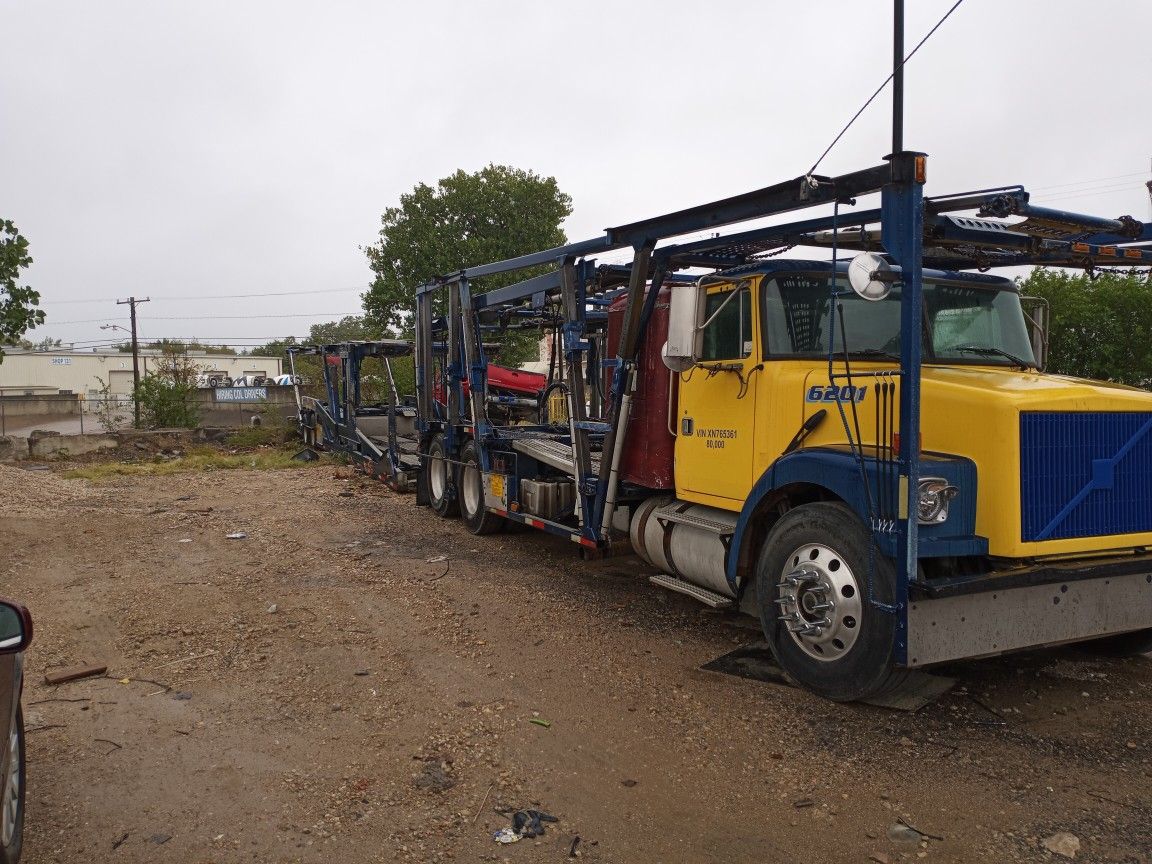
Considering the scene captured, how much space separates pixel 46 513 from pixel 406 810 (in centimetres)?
1026

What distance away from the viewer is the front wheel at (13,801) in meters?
2.84

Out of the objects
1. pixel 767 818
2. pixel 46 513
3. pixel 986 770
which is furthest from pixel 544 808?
pixel 46 513

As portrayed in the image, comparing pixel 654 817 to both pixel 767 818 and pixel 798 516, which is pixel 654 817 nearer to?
pixel 767 818

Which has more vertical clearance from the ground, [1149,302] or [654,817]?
[1149,302]

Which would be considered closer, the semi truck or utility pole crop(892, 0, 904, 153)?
the semi truck

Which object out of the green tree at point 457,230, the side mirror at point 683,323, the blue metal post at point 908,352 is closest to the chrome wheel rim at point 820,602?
the blue metal post at point 908,352

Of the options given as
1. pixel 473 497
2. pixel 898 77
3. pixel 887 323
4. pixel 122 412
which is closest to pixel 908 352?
pixel 887 323

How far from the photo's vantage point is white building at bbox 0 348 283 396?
6656 centimetres

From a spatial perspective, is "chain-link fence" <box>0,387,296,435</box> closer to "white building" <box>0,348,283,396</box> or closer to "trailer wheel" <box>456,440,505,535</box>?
"trailer wheel" <box>456,440,505,535</box>

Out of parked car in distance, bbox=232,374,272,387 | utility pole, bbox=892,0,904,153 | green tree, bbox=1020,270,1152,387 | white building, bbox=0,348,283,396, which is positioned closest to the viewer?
utility pole, bbox=892,0,904,153

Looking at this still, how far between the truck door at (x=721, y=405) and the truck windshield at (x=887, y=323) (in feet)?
0.66

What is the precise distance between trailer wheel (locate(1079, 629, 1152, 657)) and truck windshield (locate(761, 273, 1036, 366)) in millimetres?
1841

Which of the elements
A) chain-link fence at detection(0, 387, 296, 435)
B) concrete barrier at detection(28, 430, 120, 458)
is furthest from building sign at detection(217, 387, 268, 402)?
concrete barrier at detection(28, 430, 120, 458)

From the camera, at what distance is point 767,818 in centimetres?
374
